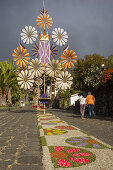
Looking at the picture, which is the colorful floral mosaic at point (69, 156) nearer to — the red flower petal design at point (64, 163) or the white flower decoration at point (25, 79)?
the red flower petal design at point (64, 163)

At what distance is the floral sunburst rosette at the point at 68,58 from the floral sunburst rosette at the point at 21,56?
3.14 m

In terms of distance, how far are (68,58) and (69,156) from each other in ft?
46.8

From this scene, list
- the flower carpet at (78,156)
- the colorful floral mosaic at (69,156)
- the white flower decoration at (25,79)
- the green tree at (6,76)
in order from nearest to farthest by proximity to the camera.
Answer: the flower carpet at (78,156) → the colorful floral mosaic at (69,156) → the white flower decoration at (25,79) → the green tree at (6,76)

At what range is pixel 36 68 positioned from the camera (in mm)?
17031

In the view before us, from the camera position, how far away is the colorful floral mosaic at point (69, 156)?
329 cm

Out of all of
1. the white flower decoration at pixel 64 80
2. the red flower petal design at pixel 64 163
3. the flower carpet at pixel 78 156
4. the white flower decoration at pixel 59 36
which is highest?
the white flower decoration at pixel 59 36

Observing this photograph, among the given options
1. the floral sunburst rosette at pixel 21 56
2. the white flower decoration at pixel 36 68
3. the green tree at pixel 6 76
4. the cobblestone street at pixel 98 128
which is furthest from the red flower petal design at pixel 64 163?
the green tree at pixel 6 76

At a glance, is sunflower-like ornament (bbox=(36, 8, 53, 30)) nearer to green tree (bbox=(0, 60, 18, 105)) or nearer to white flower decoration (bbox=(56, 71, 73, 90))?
white flower decoration (bbox=(56, 71, 73, 90))

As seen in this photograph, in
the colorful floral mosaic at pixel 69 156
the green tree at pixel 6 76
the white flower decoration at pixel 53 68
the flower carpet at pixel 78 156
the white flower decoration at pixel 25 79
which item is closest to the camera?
the flower carpet at pixel 78 156

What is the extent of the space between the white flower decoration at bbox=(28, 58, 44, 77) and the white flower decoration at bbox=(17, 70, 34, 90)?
0.39 metres

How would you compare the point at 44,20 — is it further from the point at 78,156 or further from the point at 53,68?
the point at 78,156

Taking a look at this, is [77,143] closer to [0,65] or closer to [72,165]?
[72,165]

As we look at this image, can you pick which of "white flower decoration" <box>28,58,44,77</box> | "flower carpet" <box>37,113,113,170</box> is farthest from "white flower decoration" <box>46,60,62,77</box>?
"flower carpet" <box>37,113,113,170</box>

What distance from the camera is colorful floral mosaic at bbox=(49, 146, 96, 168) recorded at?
329 centimetres
